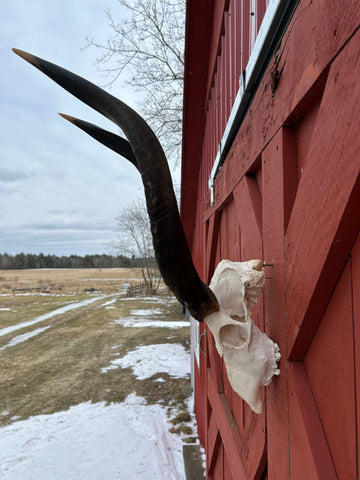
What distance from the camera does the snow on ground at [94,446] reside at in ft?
12.9

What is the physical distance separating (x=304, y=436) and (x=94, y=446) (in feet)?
16.2

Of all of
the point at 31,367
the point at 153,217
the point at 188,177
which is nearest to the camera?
the point at 153,217

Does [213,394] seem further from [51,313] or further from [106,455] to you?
[51,313]

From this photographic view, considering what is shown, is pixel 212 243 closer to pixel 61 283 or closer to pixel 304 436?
pixel 304 436

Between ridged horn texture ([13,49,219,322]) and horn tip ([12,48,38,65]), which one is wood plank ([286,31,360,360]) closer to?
ridged horn texture ([13,49,219,322])

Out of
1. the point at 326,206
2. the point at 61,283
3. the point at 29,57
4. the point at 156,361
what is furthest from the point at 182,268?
the point at 61,283

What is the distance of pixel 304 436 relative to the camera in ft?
2.52

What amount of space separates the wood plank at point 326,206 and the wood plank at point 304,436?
0.24 feet

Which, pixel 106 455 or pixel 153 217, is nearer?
pixel 153 217

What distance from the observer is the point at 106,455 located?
4.29 metres

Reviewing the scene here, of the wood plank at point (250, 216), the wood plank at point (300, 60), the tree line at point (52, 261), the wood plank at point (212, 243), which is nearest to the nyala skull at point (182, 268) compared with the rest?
the wood plank at point (250, 216)

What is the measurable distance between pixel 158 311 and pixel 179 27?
45.9 feet

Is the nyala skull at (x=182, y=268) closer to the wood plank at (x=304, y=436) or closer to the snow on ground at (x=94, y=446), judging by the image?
the wood plank at (x=304, y=436)

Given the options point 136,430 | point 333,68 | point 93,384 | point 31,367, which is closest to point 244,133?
point 333,68
